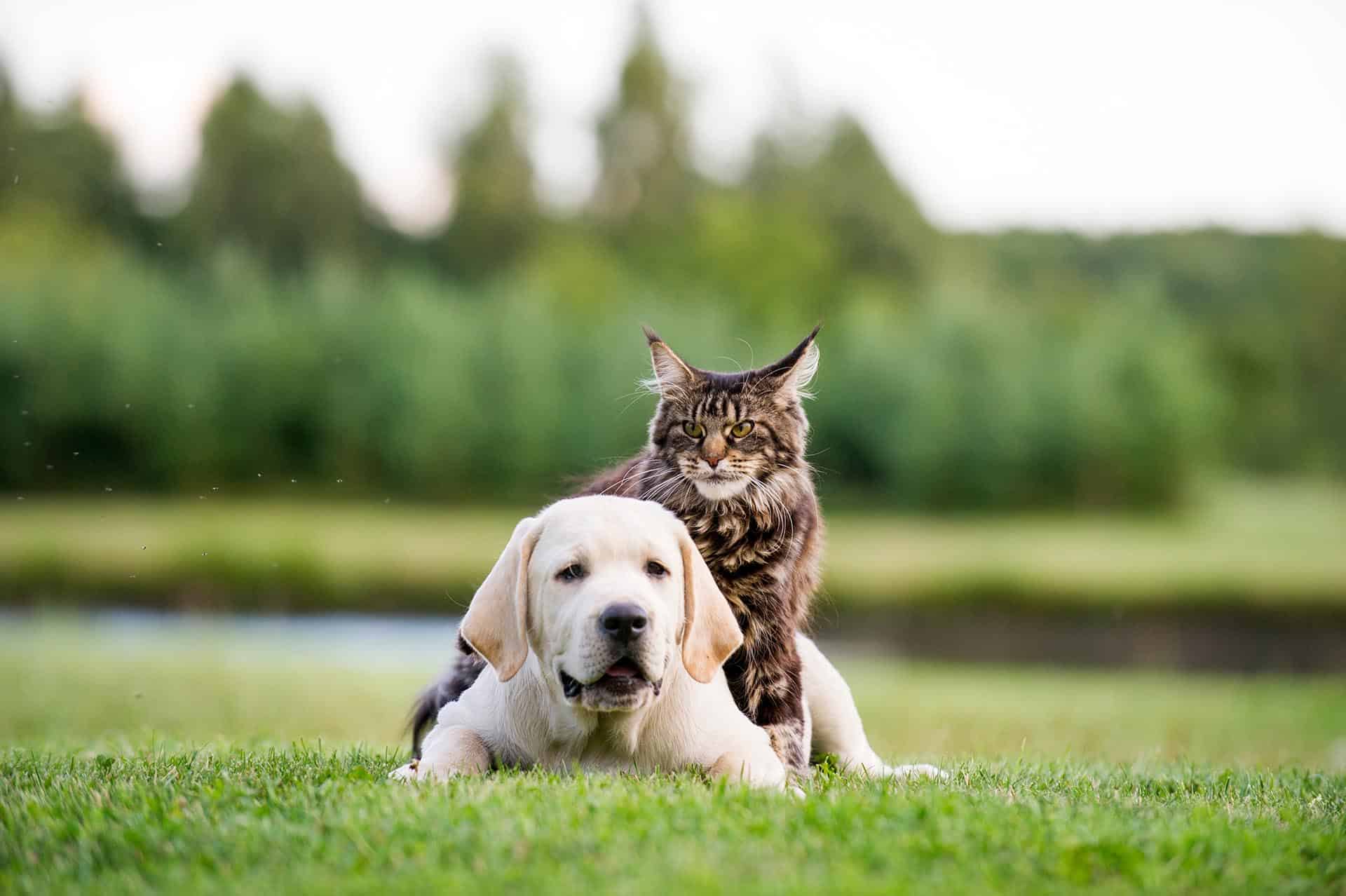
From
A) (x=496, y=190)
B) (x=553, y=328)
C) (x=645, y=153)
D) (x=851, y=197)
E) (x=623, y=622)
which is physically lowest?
(x=623, y=622)

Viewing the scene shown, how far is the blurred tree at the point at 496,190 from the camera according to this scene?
33.5 m

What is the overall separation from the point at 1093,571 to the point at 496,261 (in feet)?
65.2

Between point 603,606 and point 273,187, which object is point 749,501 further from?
point 273,187

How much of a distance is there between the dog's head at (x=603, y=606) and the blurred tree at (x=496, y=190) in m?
30.9

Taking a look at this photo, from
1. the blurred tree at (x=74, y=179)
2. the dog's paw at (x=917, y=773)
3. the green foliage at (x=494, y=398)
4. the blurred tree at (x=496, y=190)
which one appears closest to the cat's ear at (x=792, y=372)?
the dog's paw at (x=917, y=773)

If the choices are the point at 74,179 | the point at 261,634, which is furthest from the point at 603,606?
the point at 74,179

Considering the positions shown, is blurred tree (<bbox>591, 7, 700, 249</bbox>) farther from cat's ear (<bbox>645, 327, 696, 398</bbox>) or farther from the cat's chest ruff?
the cat's chest ruff

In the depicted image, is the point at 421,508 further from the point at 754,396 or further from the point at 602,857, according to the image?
the point at 602,857

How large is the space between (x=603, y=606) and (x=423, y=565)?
1963 cm

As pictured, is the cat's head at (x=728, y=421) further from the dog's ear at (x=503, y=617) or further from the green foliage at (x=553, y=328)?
the green foliage at (x=553, y=328)

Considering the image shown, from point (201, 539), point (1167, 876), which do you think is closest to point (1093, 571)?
point (201, 539)

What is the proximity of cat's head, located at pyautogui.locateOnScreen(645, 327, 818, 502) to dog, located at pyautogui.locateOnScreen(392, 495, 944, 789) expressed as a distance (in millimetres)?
1084

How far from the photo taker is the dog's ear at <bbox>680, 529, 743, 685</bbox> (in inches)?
174

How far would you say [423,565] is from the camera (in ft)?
75.4
